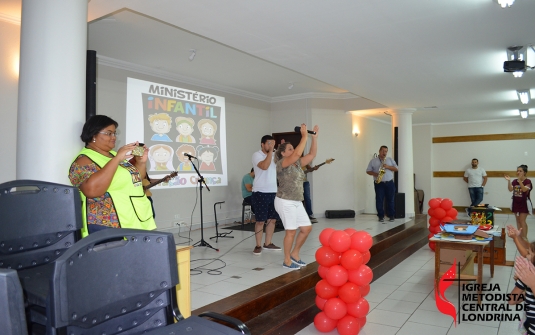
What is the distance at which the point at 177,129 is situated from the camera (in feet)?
21.5

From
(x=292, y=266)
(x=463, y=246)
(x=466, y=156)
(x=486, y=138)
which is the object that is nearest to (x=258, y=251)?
(x=292, y=266)

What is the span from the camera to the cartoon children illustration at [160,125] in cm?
614

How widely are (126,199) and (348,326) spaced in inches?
81.2

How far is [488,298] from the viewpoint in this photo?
3975 mm

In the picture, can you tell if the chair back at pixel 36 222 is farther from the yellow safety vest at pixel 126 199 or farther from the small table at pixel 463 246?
the small table at pixel 463 246

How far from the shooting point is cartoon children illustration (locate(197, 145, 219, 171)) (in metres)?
6.99

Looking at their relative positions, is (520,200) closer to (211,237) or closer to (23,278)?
(211,237)

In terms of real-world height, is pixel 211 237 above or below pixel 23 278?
below

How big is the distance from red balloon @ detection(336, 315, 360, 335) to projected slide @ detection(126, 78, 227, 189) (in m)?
3.55

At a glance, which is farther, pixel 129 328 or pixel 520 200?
pixel 520 200

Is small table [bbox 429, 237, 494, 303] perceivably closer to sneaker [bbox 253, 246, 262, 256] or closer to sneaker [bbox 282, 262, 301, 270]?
sneaker [bbox 282, 262, 301, 270]

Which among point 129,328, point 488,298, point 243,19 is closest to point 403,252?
point 488,298

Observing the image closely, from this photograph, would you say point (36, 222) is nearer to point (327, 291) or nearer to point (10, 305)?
point (10, 305)

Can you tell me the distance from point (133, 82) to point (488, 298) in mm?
5413
